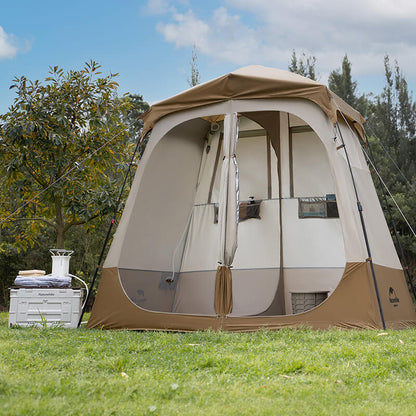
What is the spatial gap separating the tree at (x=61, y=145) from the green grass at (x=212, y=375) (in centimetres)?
282

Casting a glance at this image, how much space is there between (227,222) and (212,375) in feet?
6.42

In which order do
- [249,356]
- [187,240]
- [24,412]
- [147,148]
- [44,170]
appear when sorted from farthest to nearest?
[44,170]
[187,240]
[147,148]
[249,356]
[24,412]

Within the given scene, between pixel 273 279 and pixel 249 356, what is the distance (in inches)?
95.6

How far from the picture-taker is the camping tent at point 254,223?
4309 mm

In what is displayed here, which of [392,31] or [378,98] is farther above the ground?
[392,31]

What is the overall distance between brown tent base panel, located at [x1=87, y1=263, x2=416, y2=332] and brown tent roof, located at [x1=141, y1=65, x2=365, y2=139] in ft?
4.63

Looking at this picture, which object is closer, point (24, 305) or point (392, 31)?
point (24, 305)

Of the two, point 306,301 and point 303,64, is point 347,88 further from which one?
point 306,301

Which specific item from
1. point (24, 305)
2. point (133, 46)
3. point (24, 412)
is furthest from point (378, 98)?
point (24, 412)

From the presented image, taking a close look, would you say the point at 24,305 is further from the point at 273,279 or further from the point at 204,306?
the point at 273,279

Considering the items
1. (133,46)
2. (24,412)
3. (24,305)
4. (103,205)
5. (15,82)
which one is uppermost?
(133,46)

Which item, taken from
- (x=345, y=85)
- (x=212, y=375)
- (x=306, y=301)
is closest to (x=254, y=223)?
(x=306, y=301)

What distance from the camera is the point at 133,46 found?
446 inches

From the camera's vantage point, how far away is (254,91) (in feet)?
15.2
